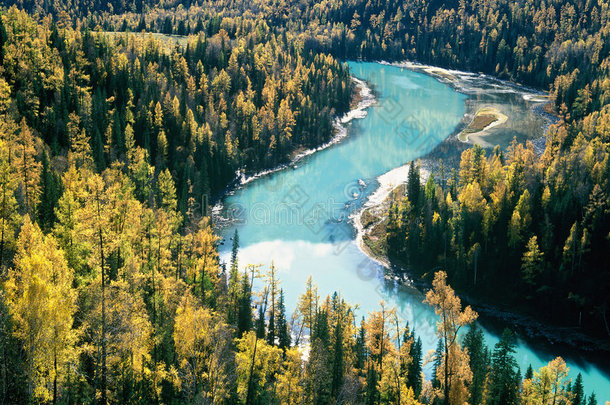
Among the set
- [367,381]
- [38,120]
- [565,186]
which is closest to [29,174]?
[38,120]

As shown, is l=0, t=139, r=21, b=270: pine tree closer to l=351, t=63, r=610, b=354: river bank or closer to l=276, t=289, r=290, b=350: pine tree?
l=276, t=289, r=290, b=350: pine tree

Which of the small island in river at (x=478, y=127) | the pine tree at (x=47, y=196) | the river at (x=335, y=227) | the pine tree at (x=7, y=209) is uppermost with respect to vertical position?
the pine tree at (x=7, y=209)

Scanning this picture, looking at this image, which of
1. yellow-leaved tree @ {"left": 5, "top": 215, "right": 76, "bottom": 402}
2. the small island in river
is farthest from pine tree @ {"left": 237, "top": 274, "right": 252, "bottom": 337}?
the small island in river

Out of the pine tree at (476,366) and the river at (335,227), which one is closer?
the pine tree at (476,366)

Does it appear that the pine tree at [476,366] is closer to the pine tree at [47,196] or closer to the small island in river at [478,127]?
the pine tree at [47,196]

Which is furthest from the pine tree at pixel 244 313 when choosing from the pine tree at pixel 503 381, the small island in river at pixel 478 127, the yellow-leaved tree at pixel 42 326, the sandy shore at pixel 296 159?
the small island in river at pixel 478 127
